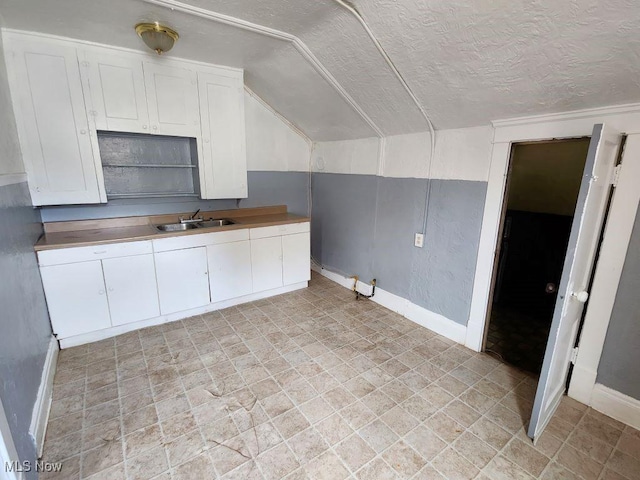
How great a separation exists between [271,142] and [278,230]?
1.18 metres

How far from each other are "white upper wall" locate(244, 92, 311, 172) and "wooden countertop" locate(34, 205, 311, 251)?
27.4 inches

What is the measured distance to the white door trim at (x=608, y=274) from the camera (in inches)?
65.0

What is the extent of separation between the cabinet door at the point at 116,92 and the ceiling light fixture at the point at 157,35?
0.41 m

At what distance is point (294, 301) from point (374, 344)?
1.10 meters

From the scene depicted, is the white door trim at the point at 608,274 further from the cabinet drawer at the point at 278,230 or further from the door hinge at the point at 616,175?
the cabinet drawer at the point at 278,230

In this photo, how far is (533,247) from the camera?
311cm

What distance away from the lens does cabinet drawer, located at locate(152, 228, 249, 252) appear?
8.70 feet

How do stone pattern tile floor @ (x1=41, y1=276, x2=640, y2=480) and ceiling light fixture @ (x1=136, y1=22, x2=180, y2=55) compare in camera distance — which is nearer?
stone pattern tile floor @ (x1=41, y1=276, x2=640, y2=480)

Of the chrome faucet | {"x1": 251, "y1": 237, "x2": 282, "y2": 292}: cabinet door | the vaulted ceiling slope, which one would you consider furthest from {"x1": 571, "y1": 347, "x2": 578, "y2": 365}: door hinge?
the chrome faucet

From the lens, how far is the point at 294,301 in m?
3.32

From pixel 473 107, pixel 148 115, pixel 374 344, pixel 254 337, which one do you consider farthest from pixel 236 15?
pixel 374 344

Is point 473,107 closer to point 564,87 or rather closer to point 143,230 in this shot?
point 564,87

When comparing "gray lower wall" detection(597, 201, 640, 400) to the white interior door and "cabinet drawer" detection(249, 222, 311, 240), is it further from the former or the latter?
"cabinet drawer" detection(249, 222, 311, 240)

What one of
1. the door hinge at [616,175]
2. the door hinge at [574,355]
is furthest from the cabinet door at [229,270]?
the door hinge at [616,175]
